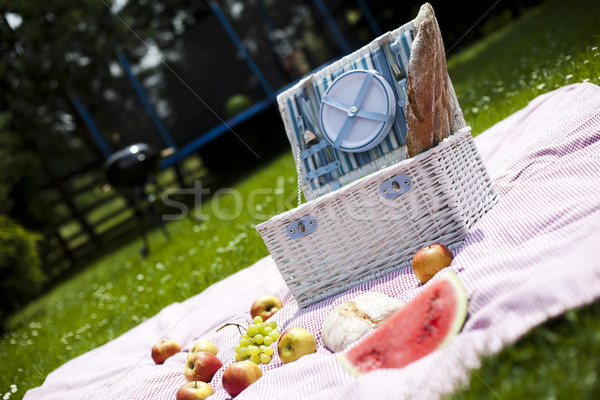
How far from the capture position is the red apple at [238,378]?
2.05m

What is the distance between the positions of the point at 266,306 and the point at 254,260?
138 cm

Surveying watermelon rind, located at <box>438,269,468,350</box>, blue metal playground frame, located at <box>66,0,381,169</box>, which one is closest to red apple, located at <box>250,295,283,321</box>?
watermelon rind, located at <box>438,269,468,350</box>

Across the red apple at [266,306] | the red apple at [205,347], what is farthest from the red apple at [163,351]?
the red apple at [266,306]

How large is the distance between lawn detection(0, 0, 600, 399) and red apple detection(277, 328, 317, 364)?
0.86 metres

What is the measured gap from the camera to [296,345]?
2105mm

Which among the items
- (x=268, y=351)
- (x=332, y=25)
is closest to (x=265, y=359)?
(x=268, y=351)

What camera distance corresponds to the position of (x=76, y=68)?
11.6 metres

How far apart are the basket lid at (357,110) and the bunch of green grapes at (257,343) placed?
124 cm

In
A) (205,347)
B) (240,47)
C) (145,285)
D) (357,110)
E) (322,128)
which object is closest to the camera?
(205,347)

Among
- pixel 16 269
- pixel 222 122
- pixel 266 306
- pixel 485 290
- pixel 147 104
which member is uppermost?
pixel 147 104

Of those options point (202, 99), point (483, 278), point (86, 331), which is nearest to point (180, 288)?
point (86, 331)

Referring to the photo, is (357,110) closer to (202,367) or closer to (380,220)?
(380,220)

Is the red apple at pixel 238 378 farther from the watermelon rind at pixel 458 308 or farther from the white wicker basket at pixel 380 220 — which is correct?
the watermelon rind at pixel 458 308

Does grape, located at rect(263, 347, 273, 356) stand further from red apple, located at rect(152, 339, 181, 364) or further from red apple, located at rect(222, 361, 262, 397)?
red apple, located at rect(152, 339, 181, 364)
